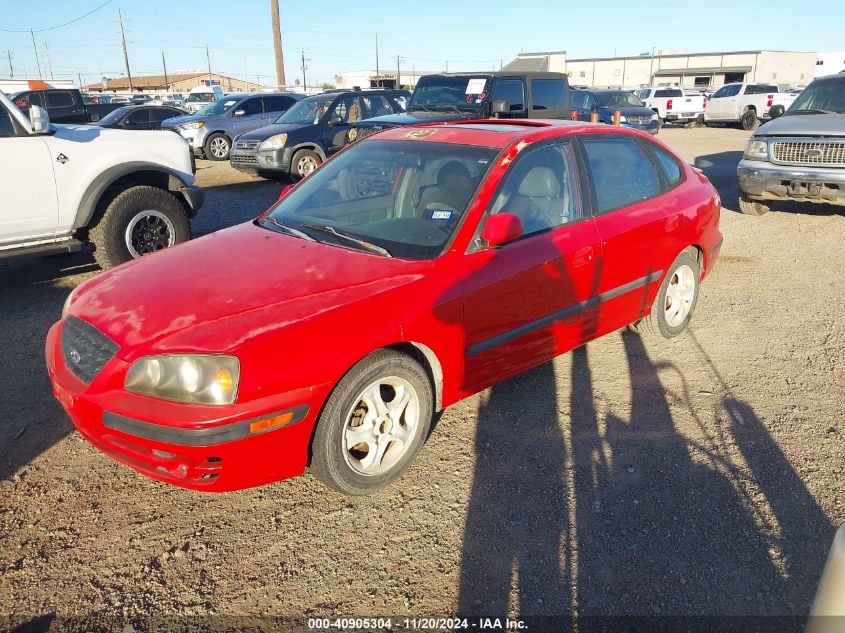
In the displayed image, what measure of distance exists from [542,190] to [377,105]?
10.3 metres

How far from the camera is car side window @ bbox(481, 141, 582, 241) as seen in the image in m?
3.55

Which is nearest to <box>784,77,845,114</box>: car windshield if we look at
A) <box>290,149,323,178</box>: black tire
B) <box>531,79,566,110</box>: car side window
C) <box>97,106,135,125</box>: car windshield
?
<box>531,79,566,110</box>: car side window

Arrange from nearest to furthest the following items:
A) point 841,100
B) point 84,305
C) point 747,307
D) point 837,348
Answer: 1. point 84,305
2. point 837,348
3. point 747,307
4. point 841,100

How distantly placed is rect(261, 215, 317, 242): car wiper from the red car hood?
0.19ft

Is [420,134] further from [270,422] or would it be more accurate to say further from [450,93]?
[450,93]

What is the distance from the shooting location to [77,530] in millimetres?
2811

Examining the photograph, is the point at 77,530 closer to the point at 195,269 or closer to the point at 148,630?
the point at 148,630

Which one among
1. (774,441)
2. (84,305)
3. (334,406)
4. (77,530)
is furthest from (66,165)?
(774,441)

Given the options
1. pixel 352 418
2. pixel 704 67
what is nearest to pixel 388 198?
pixel 352 418

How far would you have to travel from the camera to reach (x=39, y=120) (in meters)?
5.33

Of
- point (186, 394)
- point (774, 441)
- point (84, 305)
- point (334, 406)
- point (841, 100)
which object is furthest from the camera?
point (841, 100)

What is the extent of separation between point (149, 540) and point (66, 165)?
4.19m

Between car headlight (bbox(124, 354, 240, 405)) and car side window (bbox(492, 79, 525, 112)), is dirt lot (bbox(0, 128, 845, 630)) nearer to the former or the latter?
car headlight (bbox(124, 354, 240, 405))

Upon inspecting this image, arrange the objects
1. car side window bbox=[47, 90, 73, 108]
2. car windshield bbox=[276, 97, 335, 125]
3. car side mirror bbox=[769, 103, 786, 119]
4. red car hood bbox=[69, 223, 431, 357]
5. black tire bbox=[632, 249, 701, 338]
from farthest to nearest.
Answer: car side window bbox=[47, 90, 73, 108] < car windshield bbox=[276, 97, 335, 125] < car side mirror bbox=[769, 103, 786, 119] < black tire bbox=[632, 249, 701, 338] < red car hood bbox=[69, 223, 431, 357]
